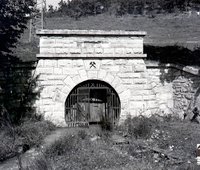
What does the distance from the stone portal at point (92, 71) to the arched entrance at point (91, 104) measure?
0.04m

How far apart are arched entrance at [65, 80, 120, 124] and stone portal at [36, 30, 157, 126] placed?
0.12ft

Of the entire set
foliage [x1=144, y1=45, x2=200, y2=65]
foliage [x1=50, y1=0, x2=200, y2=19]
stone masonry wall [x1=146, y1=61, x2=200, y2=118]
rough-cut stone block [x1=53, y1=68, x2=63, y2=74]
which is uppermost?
foliage [x1=50, y1=0, x2=200, y2=19]

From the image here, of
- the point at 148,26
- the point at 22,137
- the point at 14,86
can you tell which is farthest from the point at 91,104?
the point at 148,26

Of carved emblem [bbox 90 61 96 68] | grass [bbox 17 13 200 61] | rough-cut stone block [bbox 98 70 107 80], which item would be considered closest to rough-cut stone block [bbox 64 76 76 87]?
carved emblem [bbox 90 61 96 68]

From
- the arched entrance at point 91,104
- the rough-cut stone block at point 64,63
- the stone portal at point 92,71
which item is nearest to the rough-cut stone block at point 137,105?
the stone portal at point 92,71

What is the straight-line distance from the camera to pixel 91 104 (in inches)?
412

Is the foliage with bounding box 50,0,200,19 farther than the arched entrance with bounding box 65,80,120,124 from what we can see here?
Yes

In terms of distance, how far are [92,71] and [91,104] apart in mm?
1290

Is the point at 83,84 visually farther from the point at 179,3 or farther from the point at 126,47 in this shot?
the point at 179,3

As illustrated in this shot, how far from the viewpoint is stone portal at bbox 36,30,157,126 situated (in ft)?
32.2

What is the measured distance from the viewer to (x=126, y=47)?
10.3 metres

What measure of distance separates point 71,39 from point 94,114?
9.38ft

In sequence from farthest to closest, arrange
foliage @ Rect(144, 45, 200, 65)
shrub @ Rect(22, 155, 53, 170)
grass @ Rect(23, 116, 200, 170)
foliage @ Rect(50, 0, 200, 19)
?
foliage @ Rect(50, 0, 200, 19), foliage @ Rect(144, 45, 200, 65), grass @ Rect(23, 116, 200, 170), shrub @ Rect(22, 155, 53, 170)

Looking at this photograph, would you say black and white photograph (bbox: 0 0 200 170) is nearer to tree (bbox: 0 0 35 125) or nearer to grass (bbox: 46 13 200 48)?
tree (bbox: 0 0 35 125)
